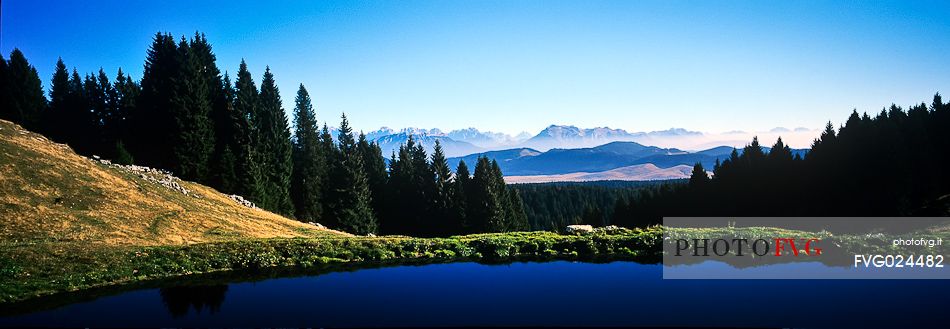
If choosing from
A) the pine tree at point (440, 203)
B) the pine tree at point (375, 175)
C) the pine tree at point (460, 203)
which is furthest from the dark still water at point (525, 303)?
the pine tree at point (375, 175)

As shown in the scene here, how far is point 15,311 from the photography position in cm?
2094

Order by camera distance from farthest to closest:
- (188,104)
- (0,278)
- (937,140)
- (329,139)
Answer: (329,139)
(937,140)
(188,104)
(0,278)

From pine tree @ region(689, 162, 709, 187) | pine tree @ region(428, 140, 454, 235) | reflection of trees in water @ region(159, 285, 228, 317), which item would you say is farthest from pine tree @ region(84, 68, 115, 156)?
pine tree @ region(689, 162, 709, 187)

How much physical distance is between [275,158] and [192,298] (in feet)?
160

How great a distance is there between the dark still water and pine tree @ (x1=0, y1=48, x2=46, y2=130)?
7081cm

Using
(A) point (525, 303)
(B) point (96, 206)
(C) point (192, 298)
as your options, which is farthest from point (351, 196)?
(A) point (525, 303)

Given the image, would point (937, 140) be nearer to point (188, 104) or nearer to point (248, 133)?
point (248, 133)

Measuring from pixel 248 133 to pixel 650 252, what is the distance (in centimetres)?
5467

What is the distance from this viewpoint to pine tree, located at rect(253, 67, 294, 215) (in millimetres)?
66938

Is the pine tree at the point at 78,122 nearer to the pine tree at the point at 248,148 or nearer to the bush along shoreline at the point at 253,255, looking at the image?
the pine tree at the point at 248,148

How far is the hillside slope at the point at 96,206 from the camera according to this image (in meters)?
33.4

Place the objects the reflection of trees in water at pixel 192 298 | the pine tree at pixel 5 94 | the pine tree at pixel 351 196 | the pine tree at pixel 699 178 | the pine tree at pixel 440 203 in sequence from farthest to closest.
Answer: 1. the pine tree at pixel 699 178
2. the pine tree at pixel 440 203
3. the pine tree at pixel 5 94
4. the pine tree at pixel 351 196
5. the reflection of trees in water at pixel 192 298

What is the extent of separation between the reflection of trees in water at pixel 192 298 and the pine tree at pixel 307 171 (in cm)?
4923

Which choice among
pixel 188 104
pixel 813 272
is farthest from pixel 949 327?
pixel 188 104
